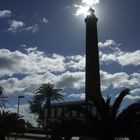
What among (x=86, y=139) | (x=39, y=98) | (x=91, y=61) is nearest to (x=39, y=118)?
(x=39, y=98)

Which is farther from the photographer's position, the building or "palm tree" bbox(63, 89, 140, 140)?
the building

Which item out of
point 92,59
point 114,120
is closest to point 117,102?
point 114,120

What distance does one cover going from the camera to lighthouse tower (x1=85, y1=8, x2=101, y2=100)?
204ft

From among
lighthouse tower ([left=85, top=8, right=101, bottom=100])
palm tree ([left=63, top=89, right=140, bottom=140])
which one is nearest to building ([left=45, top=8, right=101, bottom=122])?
lighthouse tower ([left=85, top=8, right=101, bottom=100])

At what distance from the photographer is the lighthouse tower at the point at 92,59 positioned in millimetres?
62312

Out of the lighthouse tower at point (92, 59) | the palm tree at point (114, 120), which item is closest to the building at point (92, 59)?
the lighthouse tower at point (92, 59)

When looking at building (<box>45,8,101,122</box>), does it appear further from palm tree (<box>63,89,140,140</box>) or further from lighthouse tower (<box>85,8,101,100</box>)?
palm tree (<box>63,89,140,140</box>)

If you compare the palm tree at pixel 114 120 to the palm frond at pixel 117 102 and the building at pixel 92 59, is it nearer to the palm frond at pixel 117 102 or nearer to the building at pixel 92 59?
the palm frond at pixel 117 102

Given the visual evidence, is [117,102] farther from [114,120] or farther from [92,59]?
[92,59]

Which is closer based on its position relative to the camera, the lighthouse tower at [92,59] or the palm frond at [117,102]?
the palm frond at [117,102]

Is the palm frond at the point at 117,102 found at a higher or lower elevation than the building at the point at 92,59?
lower

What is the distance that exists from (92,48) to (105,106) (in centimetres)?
4309

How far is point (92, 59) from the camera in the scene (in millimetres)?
63875

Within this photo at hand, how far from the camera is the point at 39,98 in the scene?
3012 inches
